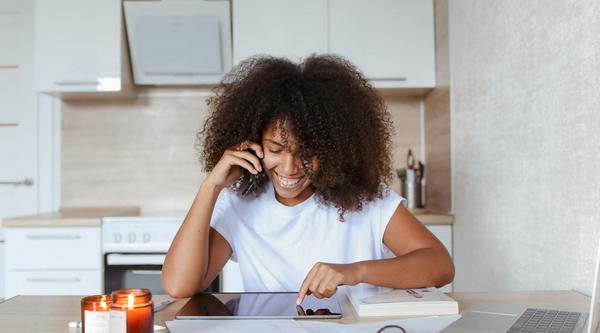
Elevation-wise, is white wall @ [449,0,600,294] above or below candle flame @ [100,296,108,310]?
above

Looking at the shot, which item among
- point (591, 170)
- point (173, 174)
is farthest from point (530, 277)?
point (173, 174)

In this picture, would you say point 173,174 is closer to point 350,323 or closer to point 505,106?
point 505,106

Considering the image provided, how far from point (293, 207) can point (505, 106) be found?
76 centimetres

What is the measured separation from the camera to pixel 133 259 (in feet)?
9.02

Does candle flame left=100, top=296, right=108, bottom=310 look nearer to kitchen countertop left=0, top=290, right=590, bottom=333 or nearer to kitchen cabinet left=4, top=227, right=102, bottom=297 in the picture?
kitchen countertop left=0, top=290, right=590, bottom=333

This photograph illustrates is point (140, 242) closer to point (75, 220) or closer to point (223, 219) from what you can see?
point (75, 220)

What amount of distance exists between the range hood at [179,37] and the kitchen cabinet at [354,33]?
0.13m

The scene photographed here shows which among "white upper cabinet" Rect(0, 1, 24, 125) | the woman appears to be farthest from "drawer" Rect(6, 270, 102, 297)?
the woman

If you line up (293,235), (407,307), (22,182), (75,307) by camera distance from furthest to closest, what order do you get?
1. (22,182)
2. (293,235)
3. (75,307)
4. (407,307)

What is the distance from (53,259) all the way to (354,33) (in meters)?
1.73

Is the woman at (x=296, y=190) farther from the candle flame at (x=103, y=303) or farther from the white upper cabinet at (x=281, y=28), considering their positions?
the white upper cabinet at (x=281, y=28)

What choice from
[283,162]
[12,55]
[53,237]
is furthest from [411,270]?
[12,55]

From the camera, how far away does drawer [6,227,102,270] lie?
9.07ft

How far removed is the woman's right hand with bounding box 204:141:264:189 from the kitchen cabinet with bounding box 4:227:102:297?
5.04 ft
